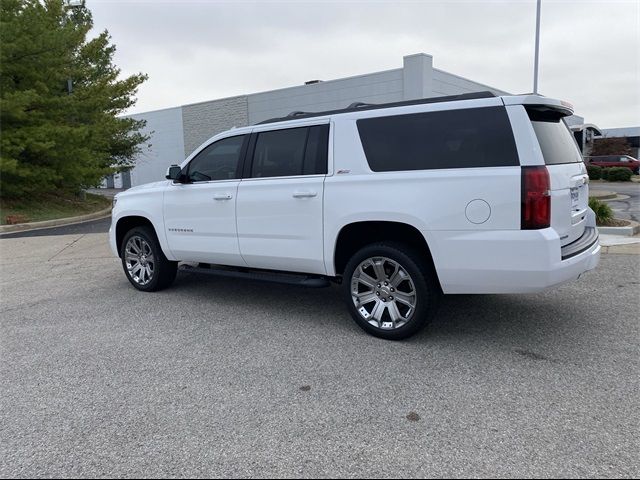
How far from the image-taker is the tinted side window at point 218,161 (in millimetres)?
5660

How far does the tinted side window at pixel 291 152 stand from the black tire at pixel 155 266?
183 centimetres

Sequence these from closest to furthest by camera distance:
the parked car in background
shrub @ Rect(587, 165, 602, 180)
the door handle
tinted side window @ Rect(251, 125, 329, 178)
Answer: the door handle → tinted side window @ Rect(251, 125, 329, 178) → shrub @ Rect(587, 165, 602, 180) → the parked car in background

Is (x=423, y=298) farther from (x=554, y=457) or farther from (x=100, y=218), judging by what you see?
(x=100, y=218)

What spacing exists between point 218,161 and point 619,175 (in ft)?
118

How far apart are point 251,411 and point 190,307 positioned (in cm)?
273

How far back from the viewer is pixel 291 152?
203 inches

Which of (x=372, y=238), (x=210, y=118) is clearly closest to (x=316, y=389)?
(x=372, y=238)

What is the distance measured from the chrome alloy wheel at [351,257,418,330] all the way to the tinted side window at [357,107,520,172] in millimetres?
874

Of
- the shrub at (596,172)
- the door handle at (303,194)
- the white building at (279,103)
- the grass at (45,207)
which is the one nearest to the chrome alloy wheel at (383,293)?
the door handle at (303,194)

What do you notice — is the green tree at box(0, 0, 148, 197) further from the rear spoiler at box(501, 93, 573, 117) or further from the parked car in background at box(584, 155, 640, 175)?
the parked car in background at box(584, 155, 640, 175)

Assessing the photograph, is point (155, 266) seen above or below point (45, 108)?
below

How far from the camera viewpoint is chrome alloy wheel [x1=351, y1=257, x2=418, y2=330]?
446 centimetres

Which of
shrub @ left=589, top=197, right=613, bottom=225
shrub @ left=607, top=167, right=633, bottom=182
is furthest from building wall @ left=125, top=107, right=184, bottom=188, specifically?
shrub @ left=607, top=167, right=633, bottom=182

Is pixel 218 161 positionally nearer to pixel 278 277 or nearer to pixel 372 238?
pixel 278 277
